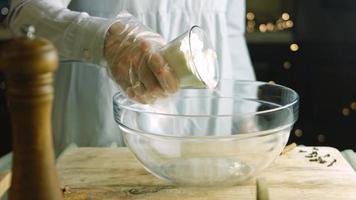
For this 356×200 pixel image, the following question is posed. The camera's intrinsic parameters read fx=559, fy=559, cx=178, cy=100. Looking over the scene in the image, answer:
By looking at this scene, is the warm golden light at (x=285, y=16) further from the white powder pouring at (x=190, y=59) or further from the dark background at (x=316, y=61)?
the white powder pouring at (x=190, y=59)

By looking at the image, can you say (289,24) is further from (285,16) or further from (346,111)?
(346,111)

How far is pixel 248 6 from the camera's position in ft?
6.71

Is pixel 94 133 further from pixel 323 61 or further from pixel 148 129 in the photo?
pixel 323 61

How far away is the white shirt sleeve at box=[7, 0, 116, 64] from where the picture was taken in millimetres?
822

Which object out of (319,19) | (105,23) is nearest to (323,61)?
(319,19)

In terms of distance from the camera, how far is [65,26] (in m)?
0.87

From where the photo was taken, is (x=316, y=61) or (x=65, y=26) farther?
(x=316, y=61)

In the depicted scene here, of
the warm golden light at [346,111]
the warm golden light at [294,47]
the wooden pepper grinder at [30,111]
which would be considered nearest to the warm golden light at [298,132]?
the warm golden light at [346,111]

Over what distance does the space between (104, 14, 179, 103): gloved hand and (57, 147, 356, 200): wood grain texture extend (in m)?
Result: 0.12

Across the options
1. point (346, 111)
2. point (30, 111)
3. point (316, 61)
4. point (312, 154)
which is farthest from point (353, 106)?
point (30, 111)

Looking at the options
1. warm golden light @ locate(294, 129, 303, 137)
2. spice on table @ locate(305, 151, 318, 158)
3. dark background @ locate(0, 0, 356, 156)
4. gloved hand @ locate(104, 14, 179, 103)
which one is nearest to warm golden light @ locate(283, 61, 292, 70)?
dark background @ locate(0, 0, 356, 156)

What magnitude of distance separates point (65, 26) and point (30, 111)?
473 mm

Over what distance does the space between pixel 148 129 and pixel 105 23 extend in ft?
0.55

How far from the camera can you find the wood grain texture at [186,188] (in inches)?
28.6
